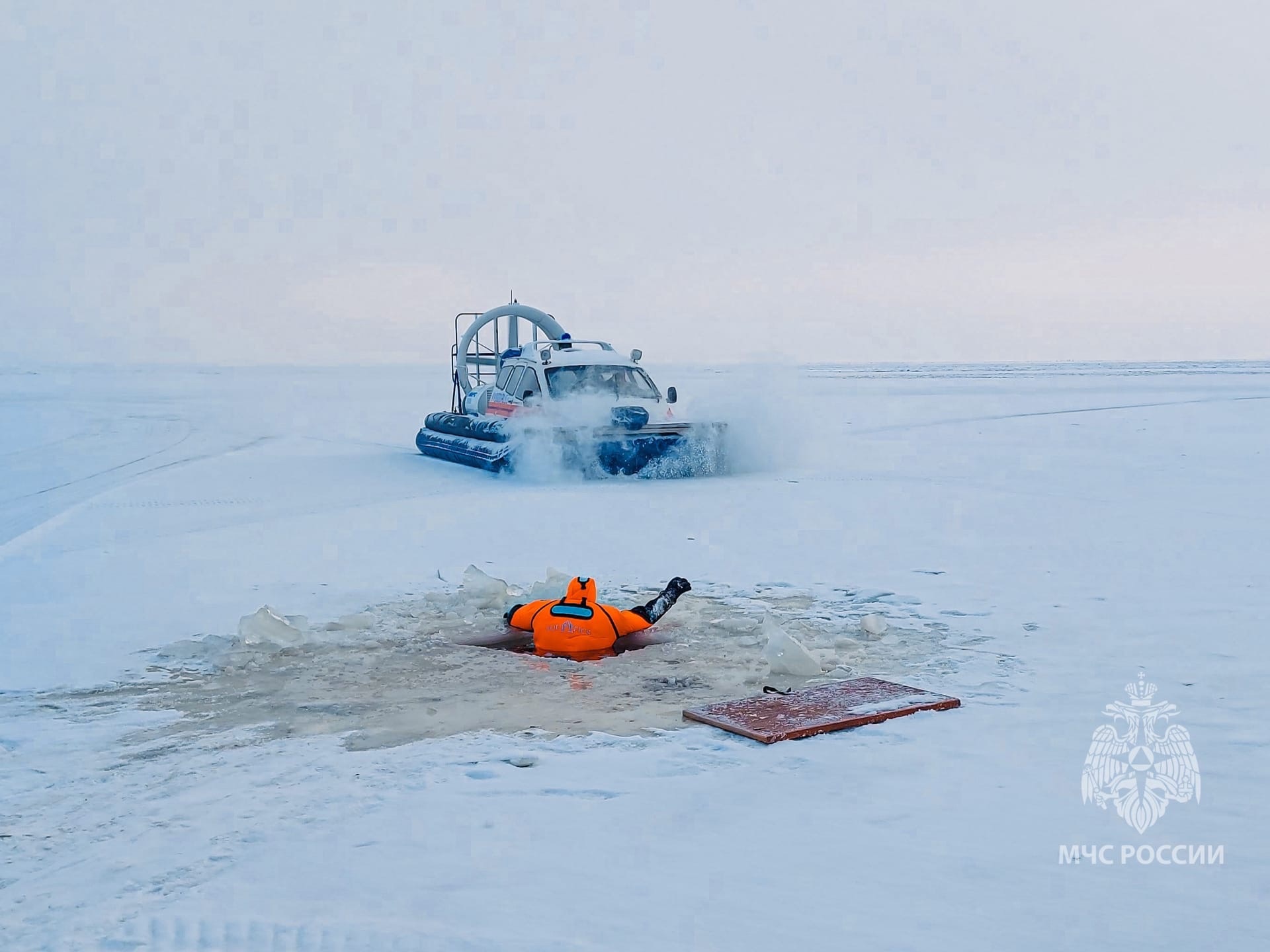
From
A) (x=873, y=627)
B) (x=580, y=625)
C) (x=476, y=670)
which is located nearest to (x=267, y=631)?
(x=476, y=670)

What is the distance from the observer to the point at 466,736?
4082mm

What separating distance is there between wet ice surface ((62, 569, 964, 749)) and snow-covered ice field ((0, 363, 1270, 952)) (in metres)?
0.02

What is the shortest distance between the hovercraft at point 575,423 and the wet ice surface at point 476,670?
18.9 ft

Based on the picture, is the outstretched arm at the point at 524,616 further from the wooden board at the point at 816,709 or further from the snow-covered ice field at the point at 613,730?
the wooden board at the point at 816,709

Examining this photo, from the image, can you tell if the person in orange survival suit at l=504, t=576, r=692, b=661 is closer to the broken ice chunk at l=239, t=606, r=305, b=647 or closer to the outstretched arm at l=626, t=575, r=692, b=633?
the outstretched arm at l=626, t=575, r=692, b=633

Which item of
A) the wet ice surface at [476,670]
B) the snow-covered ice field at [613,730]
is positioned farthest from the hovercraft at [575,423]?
the wet ice surface at [476,670]

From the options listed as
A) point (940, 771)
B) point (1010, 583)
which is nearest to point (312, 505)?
point (1010, 583)

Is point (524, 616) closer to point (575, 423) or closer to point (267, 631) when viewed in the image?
point (267, 631)

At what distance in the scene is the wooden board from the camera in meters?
4.02

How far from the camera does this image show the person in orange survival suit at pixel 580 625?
543 cm

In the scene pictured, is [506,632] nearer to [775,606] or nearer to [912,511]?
[775,606]

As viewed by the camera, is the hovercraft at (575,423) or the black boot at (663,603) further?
the hovercraft at (575,423)

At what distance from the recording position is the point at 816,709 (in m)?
4.25

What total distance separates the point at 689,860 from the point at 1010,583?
4.35 meters
